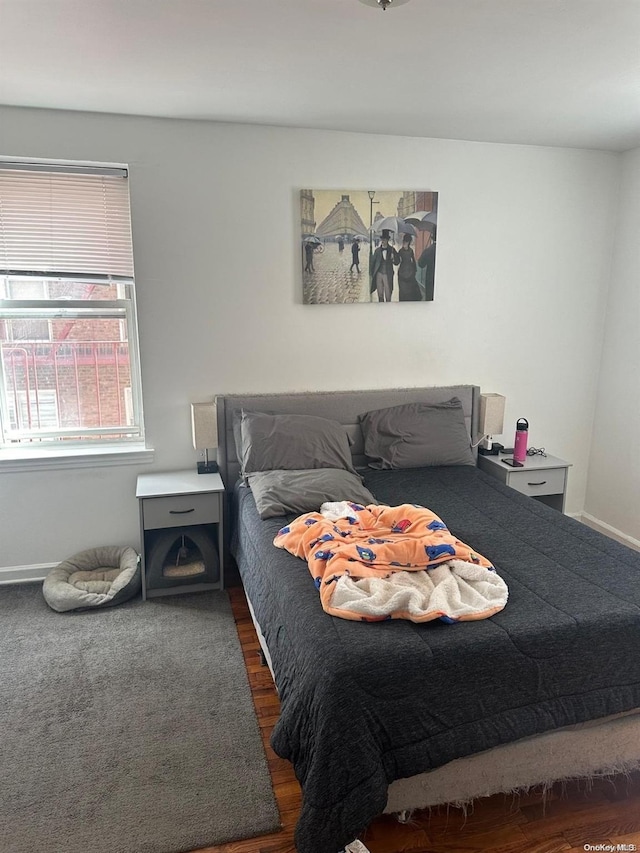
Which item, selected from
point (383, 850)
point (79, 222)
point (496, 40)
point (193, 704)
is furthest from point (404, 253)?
point (383, 850)

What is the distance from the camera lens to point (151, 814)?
1.84 metres

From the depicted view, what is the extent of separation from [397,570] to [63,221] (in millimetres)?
2500

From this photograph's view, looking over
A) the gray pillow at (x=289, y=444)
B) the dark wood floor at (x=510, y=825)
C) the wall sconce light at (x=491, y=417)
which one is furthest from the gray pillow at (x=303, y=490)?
the wall sconce light at (x=491, y=417)

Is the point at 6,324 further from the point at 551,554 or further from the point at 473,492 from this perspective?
the point at 551,554

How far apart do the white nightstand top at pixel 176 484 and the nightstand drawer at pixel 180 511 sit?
A: 3 centimetres

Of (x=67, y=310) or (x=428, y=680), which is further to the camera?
(x=67, y=310)

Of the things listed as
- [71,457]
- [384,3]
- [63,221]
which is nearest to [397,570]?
[384,3]

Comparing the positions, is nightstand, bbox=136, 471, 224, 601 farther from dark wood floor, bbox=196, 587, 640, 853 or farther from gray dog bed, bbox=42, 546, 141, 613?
dark wood floor, bbox=196, 587, 640, 853

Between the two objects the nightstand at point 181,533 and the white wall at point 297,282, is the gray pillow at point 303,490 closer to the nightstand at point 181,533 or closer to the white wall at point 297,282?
the nightstand at point 181,533

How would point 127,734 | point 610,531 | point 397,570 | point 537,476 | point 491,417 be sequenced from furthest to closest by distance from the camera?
point 610,531
point 491,417
point 537,476
point 127,734
point 397,570

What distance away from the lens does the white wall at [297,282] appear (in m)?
3.17

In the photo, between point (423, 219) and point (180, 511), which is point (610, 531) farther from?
point (180, 511)

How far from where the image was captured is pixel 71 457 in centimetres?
321

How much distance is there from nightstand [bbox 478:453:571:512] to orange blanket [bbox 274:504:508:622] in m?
1.31
